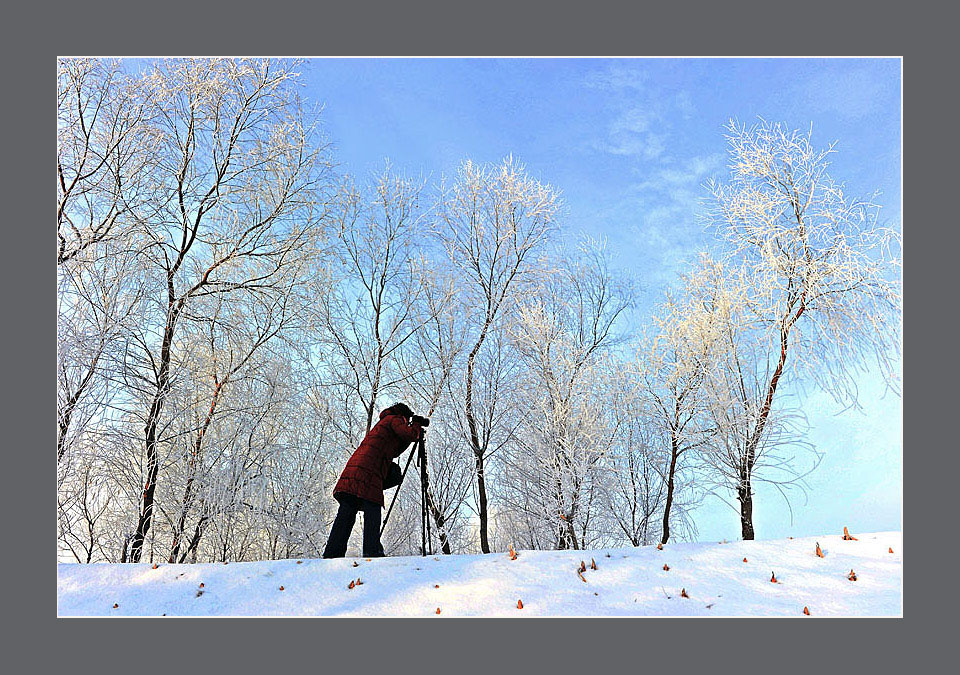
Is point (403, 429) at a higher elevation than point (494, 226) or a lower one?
lower

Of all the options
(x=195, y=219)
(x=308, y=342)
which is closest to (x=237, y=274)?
(x=195, y=219)

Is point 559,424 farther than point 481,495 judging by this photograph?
→ No

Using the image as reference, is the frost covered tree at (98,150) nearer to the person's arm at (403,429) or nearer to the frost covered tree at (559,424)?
the person's arm at (403,429)

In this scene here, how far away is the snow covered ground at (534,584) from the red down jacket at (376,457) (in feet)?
3.09

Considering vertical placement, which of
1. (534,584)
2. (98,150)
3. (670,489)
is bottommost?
(670,489)

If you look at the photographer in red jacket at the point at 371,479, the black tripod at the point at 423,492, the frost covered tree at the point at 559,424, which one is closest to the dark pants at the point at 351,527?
the photographer in red jacket at the point at 371,479

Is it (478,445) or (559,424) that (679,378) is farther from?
(478,445)

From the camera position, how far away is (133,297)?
6008 mm

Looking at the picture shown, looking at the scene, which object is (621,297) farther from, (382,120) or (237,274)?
(237,274)

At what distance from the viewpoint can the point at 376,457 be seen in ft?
18.6

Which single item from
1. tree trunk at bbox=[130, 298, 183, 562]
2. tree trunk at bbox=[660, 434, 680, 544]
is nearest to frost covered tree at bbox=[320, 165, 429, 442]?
tree trunk at bbox=[130, 298, 183, 562]

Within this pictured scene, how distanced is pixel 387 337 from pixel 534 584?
507 cm

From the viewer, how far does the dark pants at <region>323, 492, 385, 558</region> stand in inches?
209

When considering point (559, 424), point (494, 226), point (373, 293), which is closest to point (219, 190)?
point (373, 293)
